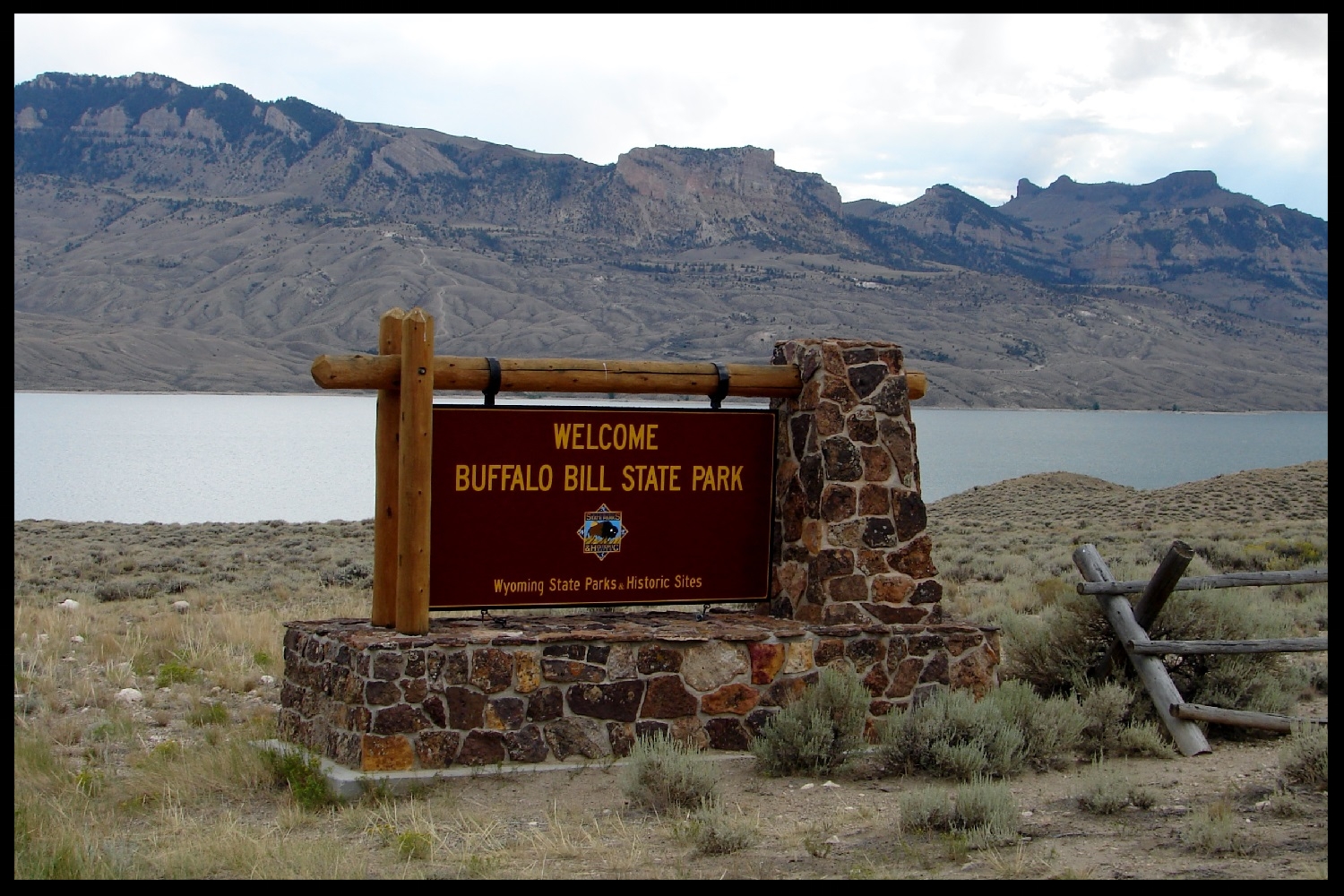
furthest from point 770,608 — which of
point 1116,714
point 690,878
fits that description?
point 690,878

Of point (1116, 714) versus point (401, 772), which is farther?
point (1116, 714)

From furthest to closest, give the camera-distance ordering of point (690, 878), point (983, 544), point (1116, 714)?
point (983, 544) < point (1116, 714) < point (690, 878)

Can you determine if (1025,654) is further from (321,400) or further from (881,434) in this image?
(321,400)

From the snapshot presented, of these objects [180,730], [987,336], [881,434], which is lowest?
[180,730]

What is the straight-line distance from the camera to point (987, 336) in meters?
160

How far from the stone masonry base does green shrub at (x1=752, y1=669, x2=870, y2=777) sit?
1.07 ft

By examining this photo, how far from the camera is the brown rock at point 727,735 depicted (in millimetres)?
8039

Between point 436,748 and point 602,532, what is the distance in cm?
172

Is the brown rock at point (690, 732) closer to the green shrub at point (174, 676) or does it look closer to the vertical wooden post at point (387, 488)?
the vertical wooden post at point (387, 488)

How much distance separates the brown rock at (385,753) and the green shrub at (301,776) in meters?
0.25

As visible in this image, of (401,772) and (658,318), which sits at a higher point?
(658,318)

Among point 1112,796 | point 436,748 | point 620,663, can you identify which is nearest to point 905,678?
point 620,663

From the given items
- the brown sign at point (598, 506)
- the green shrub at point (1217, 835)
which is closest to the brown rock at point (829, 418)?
the brown sign at point (598, 506)

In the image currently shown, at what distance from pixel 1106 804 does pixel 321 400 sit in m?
177
